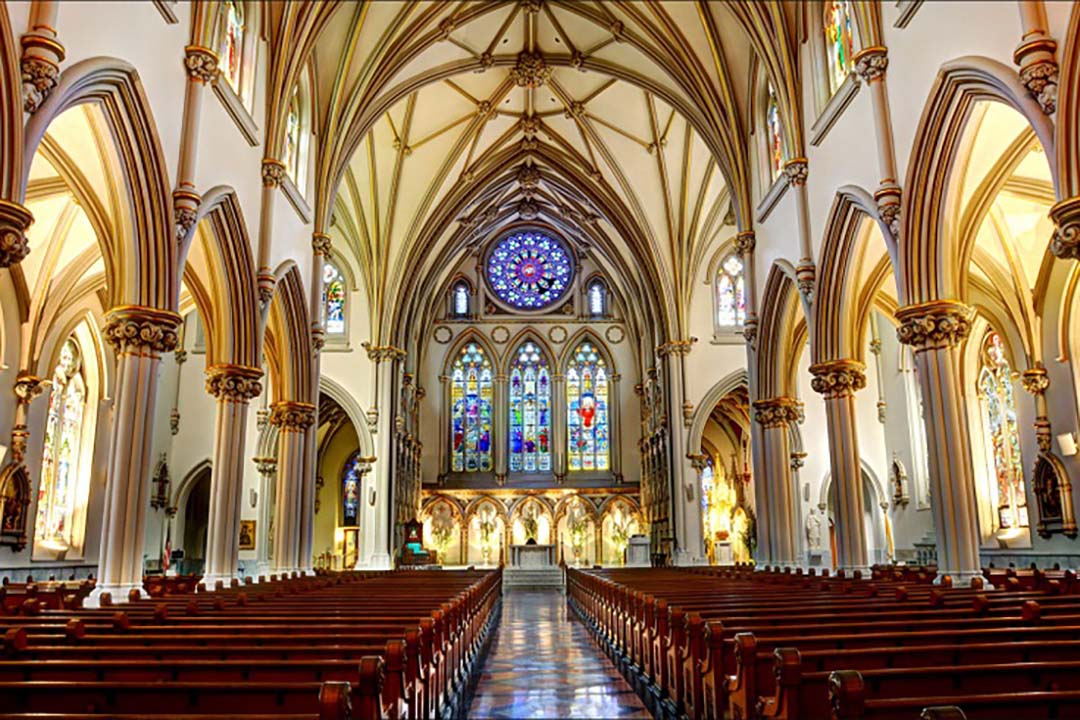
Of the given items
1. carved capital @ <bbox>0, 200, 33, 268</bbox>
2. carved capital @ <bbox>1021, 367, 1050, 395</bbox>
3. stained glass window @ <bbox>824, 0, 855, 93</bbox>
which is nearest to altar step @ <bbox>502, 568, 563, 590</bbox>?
carved capital @ <bbox>1021, 367, 1050, 395</bbox>

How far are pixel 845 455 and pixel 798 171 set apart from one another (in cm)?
546

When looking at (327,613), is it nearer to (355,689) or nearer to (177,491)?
(355,689)

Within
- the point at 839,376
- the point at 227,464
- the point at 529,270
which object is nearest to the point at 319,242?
the point at 227,464

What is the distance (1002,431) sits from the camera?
2131 cm

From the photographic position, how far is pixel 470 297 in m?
40.9

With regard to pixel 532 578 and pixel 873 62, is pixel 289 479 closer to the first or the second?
pixel 873 62

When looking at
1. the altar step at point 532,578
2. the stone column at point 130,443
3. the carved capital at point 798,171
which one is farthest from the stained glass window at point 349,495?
the stone column at point 130,443

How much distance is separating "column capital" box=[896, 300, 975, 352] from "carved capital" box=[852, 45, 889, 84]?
361cm

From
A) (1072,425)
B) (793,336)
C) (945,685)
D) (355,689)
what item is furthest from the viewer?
(793,336)

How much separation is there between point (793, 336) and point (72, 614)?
53.0 feet

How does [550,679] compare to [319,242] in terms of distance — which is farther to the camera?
[319,242]

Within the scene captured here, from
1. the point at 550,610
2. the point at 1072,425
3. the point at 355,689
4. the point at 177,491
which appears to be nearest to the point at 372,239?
the point at 177,491

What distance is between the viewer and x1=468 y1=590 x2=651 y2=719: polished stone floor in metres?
7.82

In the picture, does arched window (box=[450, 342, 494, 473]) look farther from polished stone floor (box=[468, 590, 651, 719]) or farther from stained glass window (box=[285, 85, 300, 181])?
polished stone floor (box=[468, 590, 651, 719])
